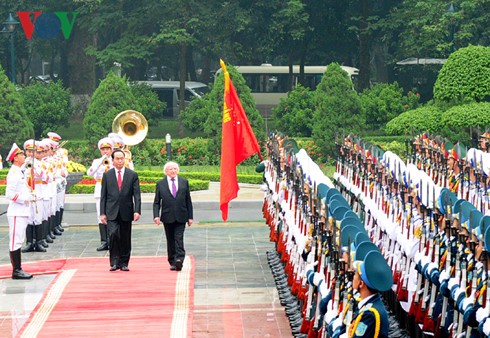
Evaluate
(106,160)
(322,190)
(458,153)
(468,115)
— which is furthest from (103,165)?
(468,115)

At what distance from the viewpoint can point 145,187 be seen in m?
25.1

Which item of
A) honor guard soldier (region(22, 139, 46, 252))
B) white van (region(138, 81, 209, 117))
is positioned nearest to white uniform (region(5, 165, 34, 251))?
honor guard soldier (region(22, 139, 46, 252))

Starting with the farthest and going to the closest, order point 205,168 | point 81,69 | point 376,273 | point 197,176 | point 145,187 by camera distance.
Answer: point 81,69
point 205,168
point 197,176
point 145,187
point 376,273

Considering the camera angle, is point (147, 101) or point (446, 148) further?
point (147, 101)

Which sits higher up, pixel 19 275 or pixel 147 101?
pixel 147 101

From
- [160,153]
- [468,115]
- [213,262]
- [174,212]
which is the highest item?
[468,115]

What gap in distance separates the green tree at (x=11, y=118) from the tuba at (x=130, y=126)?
412 centimetres

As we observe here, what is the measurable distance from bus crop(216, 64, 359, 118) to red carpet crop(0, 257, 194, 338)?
35.4 m

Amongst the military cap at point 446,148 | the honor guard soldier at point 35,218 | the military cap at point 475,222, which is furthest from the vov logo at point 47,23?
the military cap at point 475,222

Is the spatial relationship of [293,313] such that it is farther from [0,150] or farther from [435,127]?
[0,150]

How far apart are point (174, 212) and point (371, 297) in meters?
7.20

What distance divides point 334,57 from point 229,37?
309 inches

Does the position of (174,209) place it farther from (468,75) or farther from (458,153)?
(468,75)

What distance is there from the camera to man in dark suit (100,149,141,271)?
50.5ft
